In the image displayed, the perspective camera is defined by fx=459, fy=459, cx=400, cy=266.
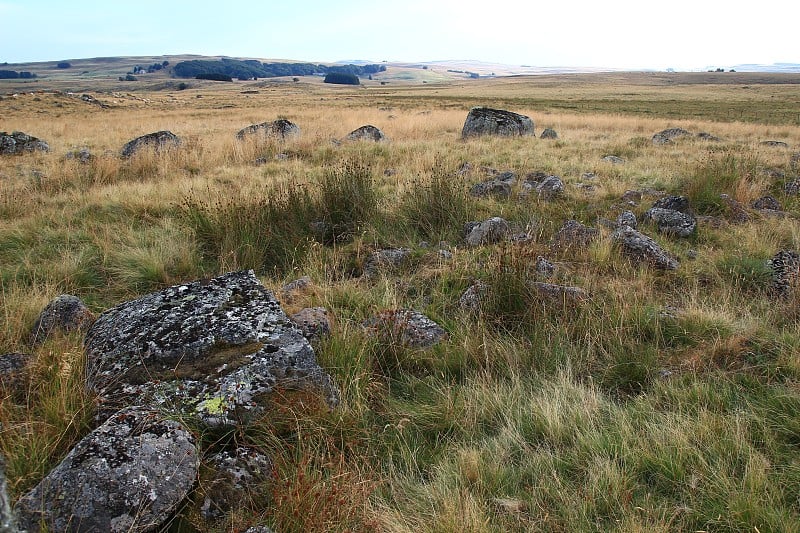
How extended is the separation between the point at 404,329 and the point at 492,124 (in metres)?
12.9

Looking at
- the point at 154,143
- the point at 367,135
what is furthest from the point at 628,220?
the point at 154,143

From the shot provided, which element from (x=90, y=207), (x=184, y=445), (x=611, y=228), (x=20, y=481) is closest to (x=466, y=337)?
(x=184, y=445)

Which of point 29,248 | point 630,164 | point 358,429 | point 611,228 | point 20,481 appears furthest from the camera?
point 630,164

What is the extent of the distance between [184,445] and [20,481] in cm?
65

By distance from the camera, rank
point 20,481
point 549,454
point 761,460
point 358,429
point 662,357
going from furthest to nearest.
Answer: point 662,357 → point 358,429 → point 549,454 → point 761,460 → point 20,481

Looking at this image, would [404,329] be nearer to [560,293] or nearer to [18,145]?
[560,293]

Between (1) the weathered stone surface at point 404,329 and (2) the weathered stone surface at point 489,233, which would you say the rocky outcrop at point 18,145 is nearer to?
(2) the weathered stone surface at point 489,233

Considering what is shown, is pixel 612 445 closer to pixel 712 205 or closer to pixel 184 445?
pixel 184 445

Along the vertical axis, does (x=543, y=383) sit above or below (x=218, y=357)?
below

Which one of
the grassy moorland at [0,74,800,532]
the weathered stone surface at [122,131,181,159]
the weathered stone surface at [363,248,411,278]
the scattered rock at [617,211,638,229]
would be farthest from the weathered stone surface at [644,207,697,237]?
the weathered stone surface at [122,131,181,159]

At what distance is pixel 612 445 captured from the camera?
2.13 meters

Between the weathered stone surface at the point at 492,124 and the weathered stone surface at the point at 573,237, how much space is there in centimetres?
995

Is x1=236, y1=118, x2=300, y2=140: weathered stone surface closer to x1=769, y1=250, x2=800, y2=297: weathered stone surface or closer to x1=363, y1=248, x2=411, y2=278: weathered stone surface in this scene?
x1=363, y1=248, x2=411, y2=278: weathered stone surface

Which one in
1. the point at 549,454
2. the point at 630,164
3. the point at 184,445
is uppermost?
the point at 630,164
